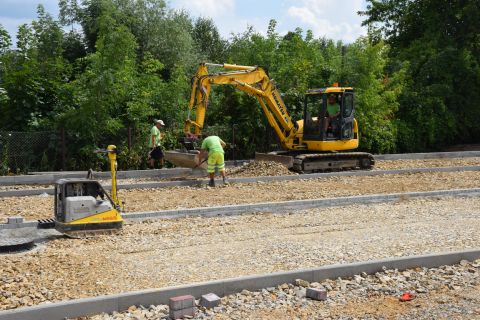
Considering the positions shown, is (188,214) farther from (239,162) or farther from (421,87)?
Answer: (421,87)

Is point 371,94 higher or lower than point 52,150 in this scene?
higher

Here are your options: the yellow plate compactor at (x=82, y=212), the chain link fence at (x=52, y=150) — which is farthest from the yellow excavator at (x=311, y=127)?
the yellow plate compactor at (x=82, y=212)

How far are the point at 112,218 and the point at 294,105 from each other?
13.1 meters

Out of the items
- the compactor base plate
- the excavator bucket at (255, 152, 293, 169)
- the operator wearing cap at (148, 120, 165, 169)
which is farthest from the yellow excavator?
the compactor base plate


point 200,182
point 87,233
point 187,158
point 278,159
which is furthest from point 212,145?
point 87,233

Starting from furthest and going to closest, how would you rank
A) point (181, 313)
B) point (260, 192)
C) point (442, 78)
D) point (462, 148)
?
point (462, 148)
point (442, 78)
point (260, 192)
point (181, 313)

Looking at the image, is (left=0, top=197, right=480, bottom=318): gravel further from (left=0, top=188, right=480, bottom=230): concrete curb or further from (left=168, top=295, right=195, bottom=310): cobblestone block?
(left=168, top=295, right=195, bottom=310): cobblestone block

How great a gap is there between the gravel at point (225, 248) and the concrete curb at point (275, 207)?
221mm

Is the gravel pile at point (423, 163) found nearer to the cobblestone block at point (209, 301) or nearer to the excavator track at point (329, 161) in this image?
the excavator track at point (329, 161)

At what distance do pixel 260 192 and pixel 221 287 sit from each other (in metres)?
6.24

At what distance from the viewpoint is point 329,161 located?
581 inches

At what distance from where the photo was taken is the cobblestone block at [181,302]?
3.94m

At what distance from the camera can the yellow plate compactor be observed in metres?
6.39

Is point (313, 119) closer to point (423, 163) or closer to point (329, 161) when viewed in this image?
point (329, 161)
